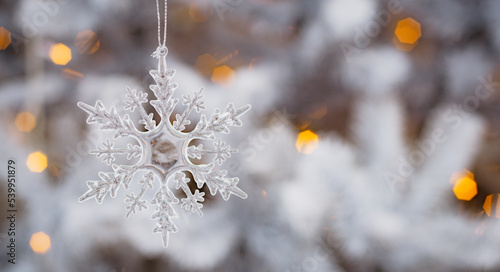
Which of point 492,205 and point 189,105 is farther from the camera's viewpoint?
point 492,205

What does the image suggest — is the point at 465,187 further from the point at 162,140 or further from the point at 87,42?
the point at 87,42

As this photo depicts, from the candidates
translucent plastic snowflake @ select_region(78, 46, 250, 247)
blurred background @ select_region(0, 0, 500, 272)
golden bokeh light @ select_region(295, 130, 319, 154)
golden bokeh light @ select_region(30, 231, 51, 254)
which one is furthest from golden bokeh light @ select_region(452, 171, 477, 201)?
golden bokeh light @ select_region(30, 231, 51, 254)

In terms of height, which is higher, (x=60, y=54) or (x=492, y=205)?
(x=60, y=54)

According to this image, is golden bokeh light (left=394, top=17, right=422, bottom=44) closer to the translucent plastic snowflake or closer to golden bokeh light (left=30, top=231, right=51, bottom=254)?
the translucent plastic snowflake

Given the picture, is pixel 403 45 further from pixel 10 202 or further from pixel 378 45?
pixel 10 202

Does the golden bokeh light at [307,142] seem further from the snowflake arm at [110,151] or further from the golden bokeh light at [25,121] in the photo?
the golden bokeh light at [25,121]

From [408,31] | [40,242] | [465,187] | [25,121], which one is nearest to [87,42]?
[25,121]
